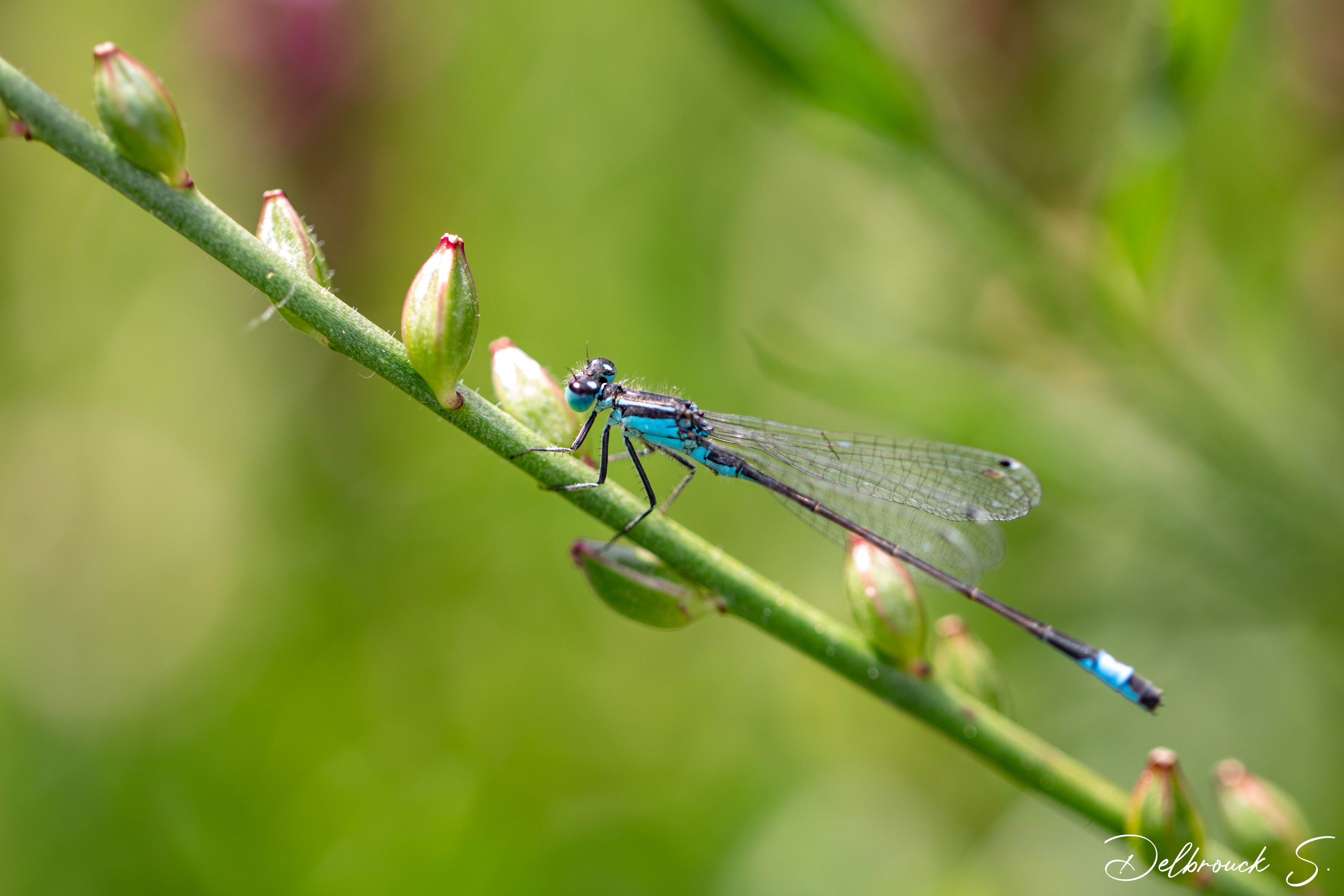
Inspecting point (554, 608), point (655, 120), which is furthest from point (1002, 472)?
point (655, 120)

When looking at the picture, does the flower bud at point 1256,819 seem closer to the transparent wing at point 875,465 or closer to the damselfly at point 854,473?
the damselfly at point 854,473

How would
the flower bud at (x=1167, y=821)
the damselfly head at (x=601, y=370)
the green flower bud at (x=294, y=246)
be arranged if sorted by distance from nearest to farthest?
1. the green flower bud at (x=294, y=246)
2. the flower bud at (x=1167, y=821)
3. the damselfly head at (x=601, y=370)

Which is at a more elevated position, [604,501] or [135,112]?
[604,501]

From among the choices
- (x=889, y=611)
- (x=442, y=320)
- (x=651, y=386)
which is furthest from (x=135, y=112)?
(x=651, y=386)

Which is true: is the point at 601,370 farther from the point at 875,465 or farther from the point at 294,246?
the point at 294,246
